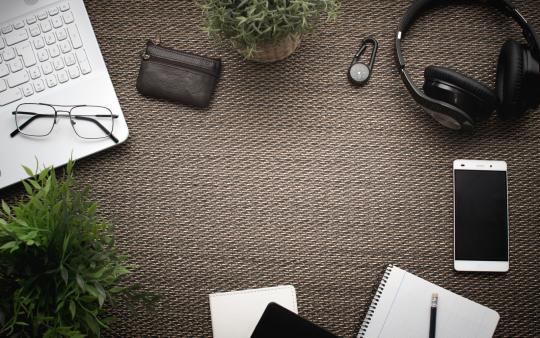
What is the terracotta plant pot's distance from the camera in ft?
2.67

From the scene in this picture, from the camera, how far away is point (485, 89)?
0.84 meters

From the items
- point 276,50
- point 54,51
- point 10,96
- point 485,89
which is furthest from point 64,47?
point 485,89

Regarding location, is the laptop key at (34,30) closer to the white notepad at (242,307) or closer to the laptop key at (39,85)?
the laptop key at (39,85)

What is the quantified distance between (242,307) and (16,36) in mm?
649

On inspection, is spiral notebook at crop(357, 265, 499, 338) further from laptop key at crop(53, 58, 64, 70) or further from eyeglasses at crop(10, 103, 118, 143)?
laptop key at crop(53, 58, 64, 70)

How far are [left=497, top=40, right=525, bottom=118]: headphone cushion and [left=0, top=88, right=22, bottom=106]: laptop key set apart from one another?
2.85ft

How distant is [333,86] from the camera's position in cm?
95

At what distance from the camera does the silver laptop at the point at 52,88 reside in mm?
907

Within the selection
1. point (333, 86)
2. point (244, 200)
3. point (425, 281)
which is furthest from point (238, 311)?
point (333, 86)

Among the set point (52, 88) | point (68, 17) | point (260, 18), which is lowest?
point (52, 88)

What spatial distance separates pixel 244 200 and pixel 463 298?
1.42 ft

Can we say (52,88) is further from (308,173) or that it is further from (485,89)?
Answer: (485,89)

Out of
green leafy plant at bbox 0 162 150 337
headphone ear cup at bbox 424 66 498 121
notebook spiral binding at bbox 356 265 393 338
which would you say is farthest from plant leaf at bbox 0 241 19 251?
headphone ear cup at bbox 424 66 498 121

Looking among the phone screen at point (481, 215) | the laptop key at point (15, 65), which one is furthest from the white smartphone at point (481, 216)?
the laptop key at point (15, 65)
